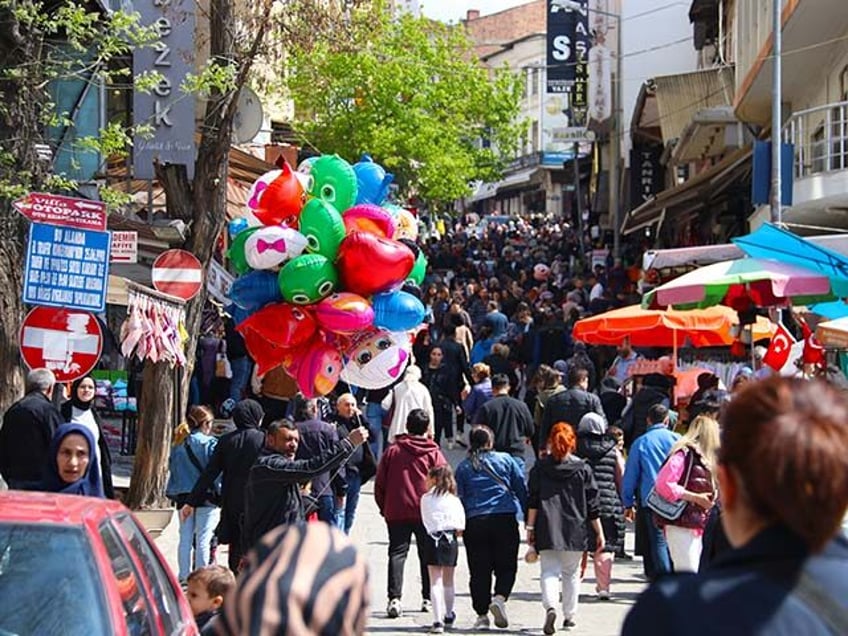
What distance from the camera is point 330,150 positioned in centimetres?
4691

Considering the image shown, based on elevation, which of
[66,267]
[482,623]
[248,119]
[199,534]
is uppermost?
[248,119]

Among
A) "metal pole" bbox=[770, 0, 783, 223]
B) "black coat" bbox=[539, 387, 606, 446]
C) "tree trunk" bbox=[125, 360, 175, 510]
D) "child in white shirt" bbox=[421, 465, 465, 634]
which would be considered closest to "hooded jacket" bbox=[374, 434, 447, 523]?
"child in white shirt" bbox=[421, 465, 465, 634]

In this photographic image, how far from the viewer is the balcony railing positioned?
71.6 feet

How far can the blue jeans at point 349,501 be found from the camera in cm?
1401

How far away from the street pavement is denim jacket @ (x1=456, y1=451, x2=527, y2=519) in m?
0.91

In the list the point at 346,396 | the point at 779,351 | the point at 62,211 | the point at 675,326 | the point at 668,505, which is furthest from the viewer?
the point at 675,326

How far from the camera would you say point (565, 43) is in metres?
54.3

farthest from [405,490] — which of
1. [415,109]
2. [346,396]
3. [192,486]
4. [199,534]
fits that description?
[415,109]

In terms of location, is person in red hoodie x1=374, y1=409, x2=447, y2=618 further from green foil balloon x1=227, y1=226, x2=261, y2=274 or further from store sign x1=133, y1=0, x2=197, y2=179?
store sign x1=133, y1=0, x2=197, y2=179

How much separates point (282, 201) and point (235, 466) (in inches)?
90.7

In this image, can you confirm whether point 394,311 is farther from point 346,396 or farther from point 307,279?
point 346,396

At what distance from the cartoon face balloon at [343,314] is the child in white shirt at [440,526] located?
123cm

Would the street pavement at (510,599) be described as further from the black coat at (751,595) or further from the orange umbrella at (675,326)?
the black coat at (751,595)

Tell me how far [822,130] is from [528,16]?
8887 cm
